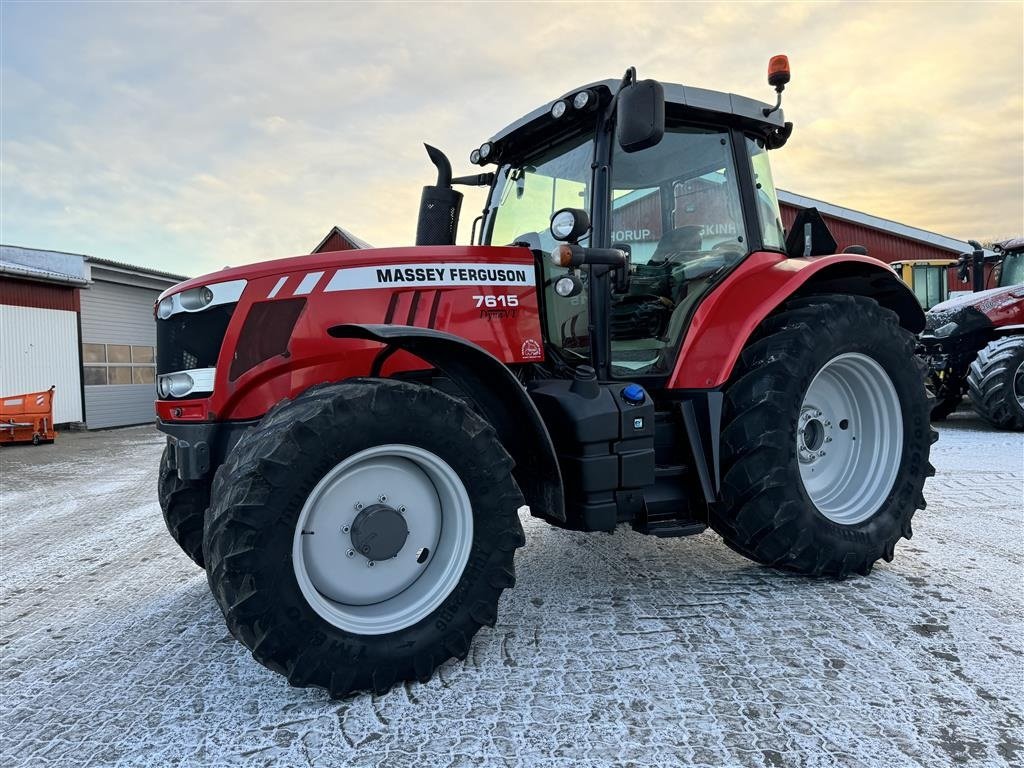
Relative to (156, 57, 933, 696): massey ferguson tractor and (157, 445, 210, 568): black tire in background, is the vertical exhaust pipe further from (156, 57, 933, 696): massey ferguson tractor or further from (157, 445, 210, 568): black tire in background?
(157, 445, 210, 568): black tire in background

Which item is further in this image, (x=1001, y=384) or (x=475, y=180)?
(x=1001, y=384)

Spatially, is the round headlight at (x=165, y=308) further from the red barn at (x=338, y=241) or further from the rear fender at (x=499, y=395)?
the red barn at (x=338, y=241)

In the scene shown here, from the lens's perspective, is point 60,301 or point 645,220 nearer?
point 645,220

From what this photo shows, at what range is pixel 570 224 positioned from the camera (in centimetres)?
266

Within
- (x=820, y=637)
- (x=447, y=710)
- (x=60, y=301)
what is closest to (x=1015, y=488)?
(x=820, y=637)

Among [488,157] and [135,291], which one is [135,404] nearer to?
[135,291]

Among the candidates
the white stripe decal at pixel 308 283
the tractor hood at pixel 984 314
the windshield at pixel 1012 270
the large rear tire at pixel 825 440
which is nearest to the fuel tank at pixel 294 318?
the white stripe decal at pixel 308 283

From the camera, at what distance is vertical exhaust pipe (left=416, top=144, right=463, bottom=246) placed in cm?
343

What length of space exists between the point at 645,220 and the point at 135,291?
1603 centimetres

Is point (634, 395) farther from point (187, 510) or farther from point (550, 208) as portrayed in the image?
point (187, 510)

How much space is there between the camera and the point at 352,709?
2.05m

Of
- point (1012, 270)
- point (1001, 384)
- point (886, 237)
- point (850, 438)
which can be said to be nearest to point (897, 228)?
point (886, 237)

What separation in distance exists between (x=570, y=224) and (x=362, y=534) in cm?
141

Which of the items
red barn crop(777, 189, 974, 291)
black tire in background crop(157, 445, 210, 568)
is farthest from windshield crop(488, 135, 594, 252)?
red barn crop(777, 189, 974, 291)
